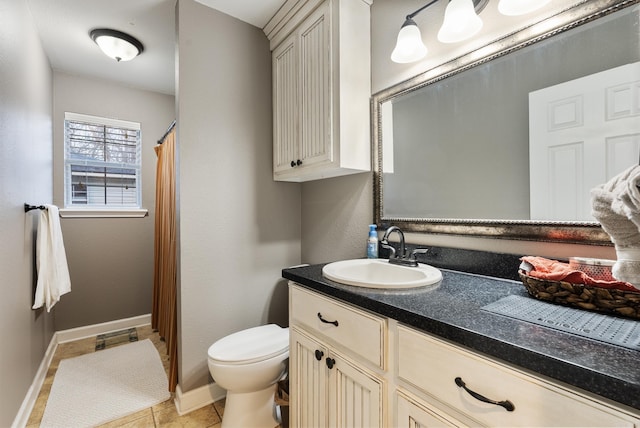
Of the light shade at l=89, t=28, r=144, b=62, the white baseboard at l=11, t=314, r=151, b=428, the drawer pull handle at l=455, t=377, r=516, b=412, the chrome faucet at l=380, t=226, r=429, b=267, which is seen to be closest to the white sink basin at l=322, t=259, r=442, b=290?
the chrome faucet at l=380, t=226, r=429, b=267

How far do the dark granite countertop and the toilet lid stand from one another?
68 cm

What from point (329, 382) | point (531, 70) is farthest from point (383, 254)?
point (531, 70)

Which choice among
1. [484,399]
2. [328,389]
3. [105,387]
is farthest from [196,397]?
[484,399]

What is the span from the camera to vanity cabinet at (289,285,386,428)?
90 cm

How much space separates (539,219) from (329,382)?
0.97m

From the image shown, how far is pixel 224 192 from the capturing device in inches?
75.1

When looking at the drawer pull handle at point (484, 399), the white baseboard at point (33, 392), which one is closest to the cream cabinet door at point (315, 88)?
the drawer pull handle at point (484, 399)

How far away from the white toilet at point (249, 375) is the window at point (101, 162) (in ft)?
7.59

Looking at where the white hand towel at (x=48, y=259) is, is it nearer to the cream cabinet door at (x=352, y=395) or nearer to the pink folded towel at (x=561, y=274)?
the cream cabinet door at (x=352, y=395)

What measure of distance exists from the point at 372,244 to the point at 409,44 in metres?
0.98

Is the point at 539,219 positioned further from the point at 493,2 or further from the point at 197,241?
the point at 197,241

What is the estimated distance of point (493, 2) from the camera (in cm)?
115

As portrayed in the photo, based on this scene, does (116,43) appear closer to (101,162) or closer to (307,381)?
(101,162)

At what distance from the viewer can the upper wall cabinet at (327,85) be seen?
1.52 meters
